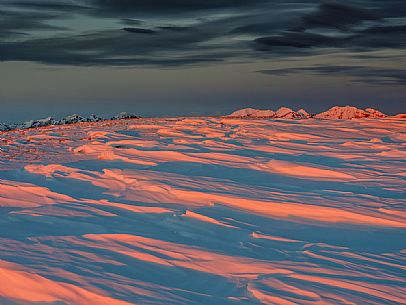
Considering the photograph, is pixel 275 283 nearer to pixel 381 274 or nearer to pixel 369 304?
pixel 369 304

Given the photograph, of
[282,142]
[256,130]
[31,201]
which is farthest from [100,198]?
[256,130]

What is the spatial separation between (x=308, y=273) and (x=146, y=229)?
1.53 meters

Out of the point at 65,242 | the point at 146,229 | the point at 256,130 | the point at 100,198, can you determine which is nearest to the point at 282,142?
the point at 256,130

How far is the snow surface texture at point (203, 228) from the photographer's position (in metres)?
2.99

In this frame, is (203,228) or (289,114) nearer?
(203,228)

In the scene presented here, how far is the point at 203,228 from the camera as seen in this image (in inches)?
172

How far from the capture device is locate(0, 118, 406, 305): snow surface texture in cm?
299

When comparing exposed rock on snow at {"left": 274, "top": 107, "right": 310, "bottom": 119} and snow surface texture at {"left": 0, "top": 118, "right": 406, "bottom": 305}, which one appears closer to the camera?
snow surface texture at {"left": 0, "top": 118, "right": 406, "bottom": 305}

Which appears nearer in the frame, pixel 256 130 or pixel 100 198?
pixel 100 198

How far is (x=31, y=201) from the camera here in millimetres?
5410

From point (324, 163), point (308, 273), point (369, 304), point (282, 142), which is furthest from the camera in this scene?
point (282, 142)

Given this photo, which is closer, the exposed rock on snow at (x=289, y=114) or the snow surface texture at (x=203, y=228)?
the snow surface texture at (x=203, y=228)

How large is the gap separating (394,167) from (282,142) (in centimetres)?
322

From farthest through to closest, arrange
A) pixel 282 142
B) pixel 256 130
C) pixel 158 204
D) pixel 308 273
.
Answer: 1. pixel 256 130
2. pixel 282 142
3. pixel 158 204
4. pixel 308 273
